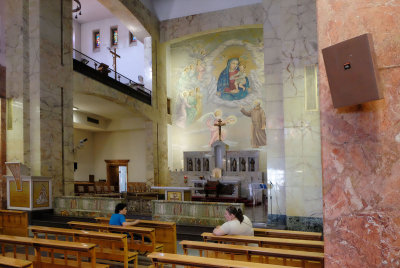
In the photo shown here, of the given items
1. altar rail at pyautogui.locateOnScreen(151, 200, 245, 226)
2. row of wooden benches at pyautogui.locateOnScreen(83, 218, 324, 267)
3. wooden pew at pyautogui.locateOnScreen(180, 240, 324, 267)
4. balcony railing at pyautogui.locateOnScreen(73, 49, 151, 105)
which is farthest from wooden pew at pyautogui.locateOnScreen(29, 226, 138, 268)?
balcony railing at pyautogui.locateOnScreen(73, 49, 151, 105)

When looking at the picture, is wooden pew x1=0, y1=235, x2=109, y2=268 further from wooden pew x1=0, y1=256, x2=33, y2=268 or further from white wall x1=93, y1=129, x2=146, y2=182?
white wall x1=93, y1=129, x2=146, y2=182

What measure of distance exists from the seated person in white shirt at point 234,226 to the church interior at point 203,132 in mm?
131

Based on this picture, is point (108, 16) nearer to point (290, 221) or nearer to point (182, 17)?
point (182, 17)

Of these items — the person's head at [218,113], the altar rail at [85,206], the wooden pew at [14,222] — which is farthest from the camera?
the person's head at [218,113]

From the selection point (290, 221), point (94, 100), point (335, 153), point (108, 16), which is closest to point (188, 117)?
point (94, 100)

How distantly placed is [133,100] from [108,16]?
28.8ft

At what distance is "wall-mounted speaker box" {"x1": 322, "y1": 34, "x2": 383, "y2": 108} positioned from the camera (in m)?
2.25

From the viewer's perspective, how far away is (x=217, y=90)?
18047 mm

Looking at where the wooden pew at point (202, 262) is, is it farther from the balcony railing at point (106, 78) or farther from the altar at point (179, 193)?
the balcony railing at point (106, 78)

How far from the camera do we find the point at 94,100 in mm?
14273

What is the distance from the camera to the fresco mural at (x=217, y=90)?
56.4 feet

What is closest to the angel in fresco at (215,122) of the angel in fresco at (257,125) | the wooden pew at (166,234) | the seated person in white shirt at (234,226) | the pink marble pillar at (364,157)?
the angel in fresco at (257,125)

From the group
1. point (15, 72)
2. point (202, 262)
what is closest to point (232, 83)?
point (15, 72)

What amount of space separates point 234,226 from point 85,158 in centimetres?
1595
